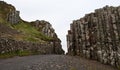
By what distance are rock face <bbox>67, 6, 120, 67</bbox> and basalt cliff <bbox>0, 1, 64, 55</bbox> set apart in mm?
10540

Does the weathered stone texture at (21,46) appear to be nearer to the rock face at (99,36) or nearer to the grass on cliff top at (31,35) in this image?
the grass on cliff top at (31,35)

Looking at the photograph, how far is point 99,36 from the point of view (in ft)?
211

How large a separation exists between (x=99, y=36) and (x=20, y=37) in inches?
932

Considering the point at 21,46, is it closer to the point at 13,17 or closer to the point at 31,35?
the point at 31,35

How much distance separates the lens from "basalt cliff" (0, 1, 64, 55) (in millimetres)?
60553

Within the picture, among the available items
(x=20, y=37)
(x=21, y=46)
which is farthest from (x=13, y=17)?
(x=21, y=46)

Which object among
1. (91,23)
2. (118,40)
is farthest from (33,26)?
(118,40)

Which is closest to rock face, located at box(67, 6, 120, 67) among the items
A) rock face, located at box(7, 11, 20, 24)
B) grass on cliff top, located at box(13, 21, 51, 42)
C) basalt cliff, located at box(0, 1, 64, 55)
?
basalt cliff, located at box(0, 1, 64, 55)

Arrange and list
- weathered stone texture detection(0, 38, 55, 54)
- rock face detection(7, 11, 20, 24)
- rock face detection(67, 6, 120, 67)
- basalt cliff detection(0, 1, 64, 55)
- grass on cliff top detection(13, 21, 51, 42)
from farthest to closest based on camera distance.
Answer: rock face detection(7, 11, 20, 24) < grass on cliff top detection(13, 21, 51, 42) < basalt cliff detection(0, 1, 64, 55) < rock face detection(67, 6, 120, 67) < weathered stone texture detection(0, 38, 55, 54)

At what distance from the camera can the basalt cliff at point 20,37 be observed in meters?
60.6

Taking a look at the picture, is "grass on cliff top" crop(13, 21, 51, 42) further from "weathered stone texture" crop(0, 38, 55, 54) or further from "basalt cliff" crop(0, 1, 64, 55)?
"weathered stone texture" crop(0, 38, 55, 54)

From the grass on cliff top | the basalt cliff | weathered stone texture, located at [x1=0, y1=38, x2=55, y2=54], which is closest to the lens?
weathered stone texture, located at [x1=0, y1=38, x2=55, y2=54]

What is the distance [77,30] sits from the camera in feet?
239

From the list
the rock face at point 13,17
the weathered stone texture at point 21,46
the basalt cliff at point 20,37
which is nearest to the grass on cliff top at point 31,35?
the basalt cliff at point 20,37
